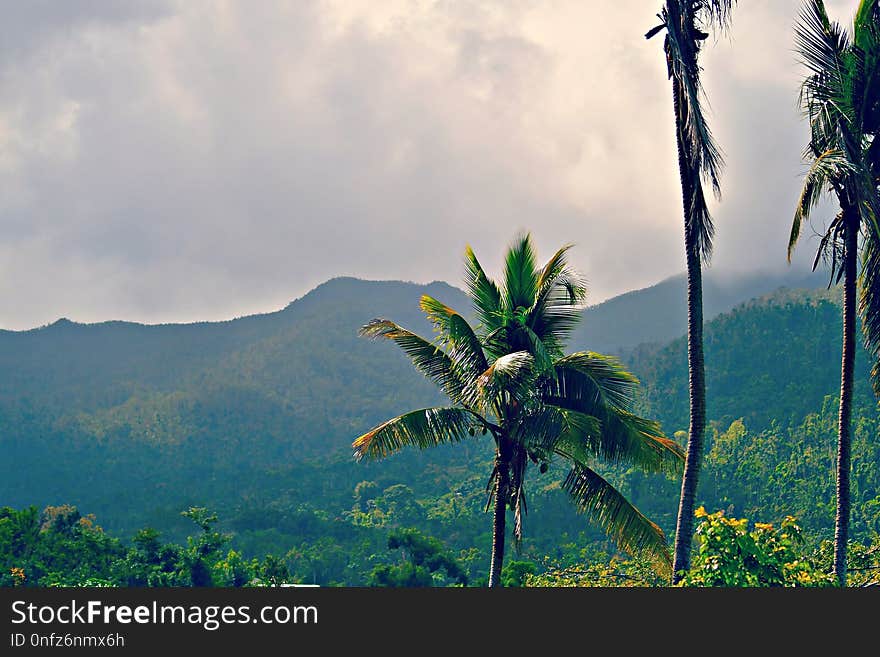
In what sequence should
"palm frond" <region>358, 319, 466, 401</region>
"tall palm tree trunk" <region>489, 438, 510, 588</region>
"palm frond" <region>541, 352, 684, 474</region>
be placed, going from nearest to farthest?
1. "tall palm tree trunk" <region>489, 438, 510, 588</region>
2. "palm frond" <region>541, 352, 684, 474</region>
3. "palm frond" <region>358, 319, 466, 401</region>

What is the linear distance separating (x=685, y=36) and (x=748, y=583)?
500 centimetres

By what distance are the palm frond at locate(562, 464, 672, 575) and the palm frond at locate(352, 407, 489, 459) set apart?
1253 millimetres

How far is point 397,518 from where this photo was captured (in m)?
52.2

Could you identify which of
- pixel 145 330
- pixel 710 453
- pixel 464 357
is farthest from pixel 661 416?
pixel 145 330

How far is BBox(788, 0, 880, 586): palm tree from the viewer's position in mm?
9742

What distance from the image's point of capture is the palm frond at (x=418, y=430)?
1068 cm

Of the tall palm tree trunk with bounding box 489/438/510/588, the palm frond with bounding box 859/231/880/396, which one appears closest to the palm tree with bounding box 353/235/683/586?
the tall palm tree trunk with bounding box 489/438/510/588

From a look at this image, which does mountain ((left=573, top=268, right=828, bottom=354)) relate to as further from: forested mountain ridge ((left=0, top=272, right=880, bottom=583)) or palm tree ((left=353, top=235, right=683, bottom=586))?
palm tree ((left=353, top=235, right=683, bottom=586))

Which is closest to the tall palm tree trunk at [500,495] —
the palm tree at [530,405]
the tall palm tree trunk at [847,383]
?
the palm tree at [530,405]

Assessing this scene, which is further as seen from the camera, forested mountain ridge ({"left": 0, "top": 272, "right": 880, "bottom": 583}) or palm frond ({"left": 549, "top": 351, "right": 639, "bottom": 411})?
forested mountain ridge ({"left": 0, "top": 272, "right": 880, "bottom": 583})

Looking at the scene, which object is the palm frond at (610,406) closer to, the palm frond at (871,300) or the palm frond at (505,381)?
the palm frond at (505,381)

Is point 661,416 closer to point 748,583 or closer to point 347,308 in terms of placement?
point 748,583

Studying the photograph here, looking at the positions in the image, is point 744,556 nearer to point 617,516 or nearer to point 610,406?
point 617,516

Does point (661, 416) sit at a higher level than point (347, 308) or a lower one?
lower
